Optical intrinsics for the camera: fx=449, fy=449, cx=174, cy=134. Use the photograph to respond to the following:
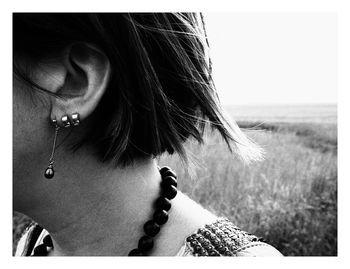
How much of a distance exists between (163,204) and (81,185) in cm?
26

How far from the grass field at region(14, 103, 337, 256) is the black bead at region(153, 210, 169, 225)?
70.6 inches

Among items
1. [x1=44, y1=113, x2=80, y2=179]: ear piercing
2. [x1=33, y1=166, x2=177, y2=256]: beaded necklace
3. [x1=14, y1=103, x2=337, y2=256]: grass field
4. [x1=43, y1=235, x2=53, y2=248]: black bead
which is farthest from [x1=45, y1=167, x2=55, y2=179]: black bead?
[x1=14, y1=103, x2=337, y2=256]: grass field

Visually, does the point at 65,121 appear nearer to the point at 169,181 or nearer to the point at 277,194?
the point at 169,181

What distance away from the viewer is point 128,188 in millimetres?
1418

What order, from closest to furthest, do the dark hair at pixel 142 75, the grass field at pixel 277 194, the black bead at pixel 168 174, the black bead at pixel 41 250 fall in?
the dark hair at pixel 142 75
the black bead at pixel 168 174
the black bead at pixel 41 250
the grass field at pixel 277 194

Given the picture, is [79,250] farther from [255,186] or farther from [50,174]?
[255,186]

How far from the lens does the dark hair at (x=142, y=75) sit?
1168 millimetres

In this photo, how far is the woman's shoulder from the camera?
4.46ft

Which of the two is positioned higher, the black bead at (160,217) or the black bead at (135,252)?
the black bead at (160,217)

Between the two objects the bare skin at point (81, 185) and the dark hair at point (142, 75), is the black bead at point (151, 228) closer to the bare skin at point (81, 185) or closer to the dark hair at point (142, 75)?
the bare skin at point (81, 185)

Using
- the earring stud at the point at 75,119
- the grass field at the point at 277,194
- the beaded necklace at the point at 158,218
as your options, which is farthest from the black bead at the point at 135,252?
the grass field at the point at 277,194

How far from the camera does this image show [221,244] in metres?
1.39

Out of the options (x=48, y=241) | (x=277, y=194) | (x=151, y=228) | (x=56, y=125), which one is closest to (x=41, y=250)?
(x=48, y=241)
